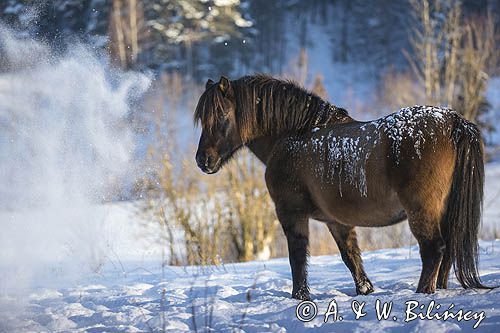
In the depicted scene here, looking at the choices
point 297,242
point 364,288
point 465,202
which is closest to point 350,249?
point 364,288

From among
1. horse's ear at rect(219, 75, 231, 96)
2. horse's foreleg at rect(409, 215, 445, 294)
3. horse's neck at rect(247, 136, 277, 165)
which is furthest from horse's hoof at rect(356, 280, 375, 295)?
horse's ear at rect(219, 75, 231, 96)

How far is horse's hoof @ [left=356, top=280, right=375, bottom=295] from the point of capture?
5.29 m

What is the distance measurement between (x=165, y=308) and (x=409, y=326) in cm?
215

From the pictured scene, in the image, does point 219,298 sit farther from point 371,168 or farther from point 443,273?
point 443,273

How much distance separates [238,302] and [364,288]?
1274mm

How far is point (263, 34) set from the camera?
61031 millimetres

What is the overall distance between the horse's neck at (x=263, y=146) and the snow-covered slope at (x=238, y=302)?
4.61 ft

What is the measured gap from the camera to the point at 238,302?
4.96 metres

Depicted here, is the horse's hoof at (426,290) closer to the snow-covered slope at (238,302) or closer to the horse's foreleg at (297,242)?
the snow-covered slope at (238,302)

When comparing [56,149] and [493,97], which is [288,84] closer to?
[56,149]

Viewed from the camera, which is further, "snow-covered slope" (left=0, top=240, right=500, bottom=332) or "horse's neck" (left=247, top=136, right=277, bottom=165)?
"horse's neck" (left=247, top=136, right=277, bottom=165)

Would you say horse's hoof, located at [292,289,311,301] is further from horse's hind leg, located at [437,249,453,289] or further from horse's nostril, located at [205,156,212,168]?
horse's nostril, located at [205,156,212,168]

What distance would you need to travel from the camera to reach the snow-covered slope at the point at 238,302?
3820 mm

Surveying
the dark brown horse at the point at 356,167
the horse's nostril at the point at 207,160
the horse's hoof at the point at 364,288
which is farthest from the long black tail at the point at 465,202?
the horse's nostril at the point at 207,160
